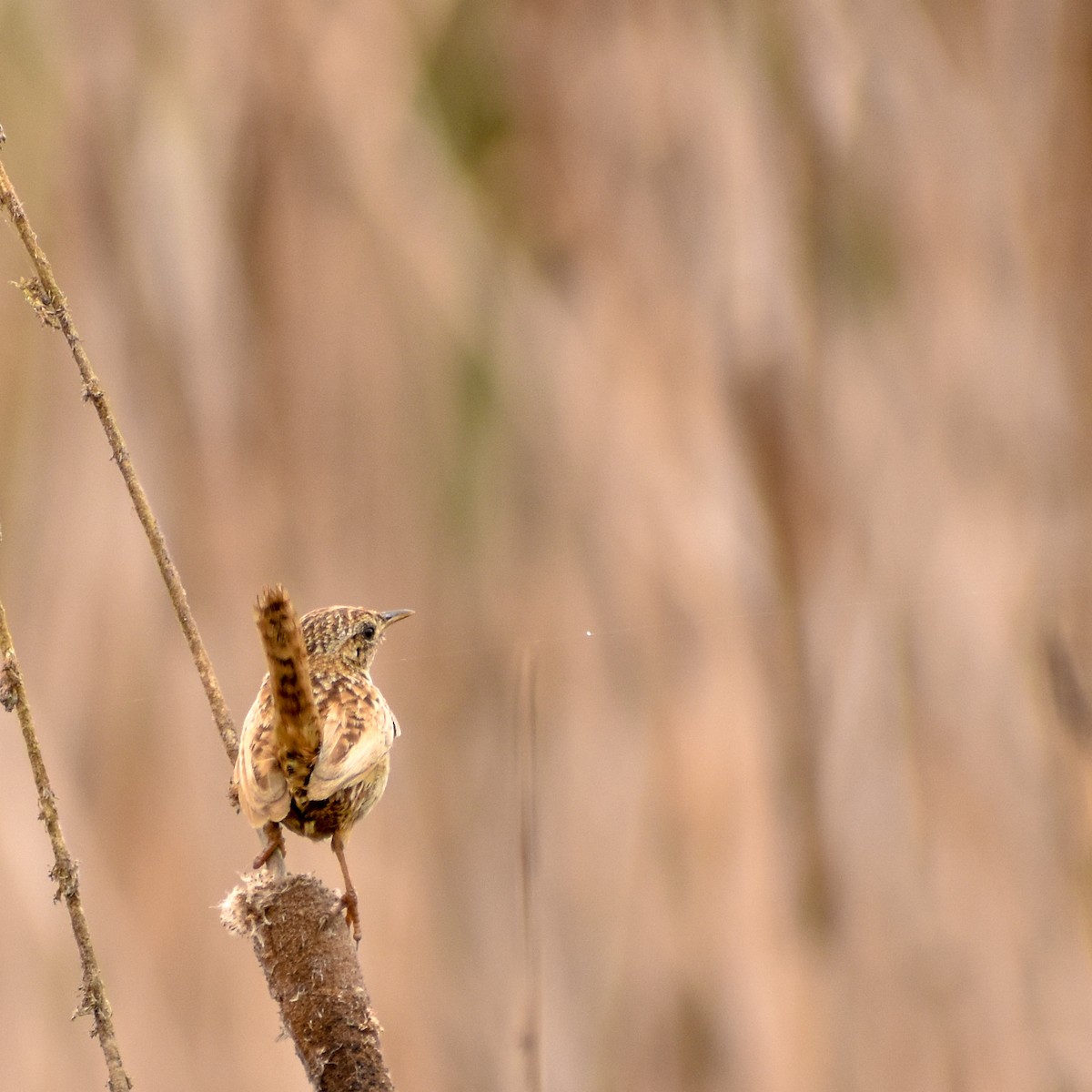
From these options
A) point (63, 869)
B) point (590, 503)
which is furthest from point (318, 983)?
point (590, 503)

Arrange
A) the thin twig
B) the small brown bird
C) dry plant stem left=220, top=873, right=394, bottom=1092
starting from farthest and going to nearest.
Answer: the thin twig → the small brown bird → dry plant stem left=220, top=873, right=394, bottom=1092

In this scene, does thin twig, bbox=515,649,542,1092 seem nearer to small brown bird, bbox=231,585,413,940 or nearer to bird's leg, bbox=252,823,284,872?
small brown bird, bbox=231,585,413,940

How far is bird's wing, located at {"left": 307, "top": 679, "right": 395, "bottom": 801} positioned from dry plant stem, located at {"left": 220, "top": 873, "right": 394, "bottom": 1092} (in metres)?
0.14

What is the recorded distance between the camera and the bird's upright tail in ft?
2.04

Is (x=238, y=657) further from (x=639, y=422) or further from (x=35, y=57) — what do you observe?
(x=35, y=57)

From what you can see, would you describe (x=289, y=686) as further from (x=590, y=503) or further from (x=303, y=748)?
(x=590, y=503)

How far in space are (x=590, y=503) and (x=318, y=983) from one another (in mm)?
1382

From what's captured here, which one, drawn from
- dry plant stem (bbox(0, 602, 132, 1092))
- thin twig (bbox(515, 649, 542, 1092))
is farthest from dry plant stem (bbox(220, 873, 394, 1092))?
thin twig (bbox(515, 649, 542, 1092))

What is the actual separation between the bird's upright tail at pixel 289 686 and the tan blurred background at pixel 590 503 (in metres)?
1.07

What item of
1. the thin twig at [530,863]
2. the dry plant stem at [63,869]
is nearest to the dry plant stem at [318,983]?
the dry plant stem at [63,869]

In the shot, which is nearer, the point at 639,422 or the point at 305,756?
the point at 305,756

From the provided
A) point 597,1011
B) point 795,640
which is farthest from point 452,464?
point 597,1011

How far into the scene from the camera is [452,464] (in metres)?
1.91

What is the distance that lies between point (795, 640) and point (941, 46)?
98cm
